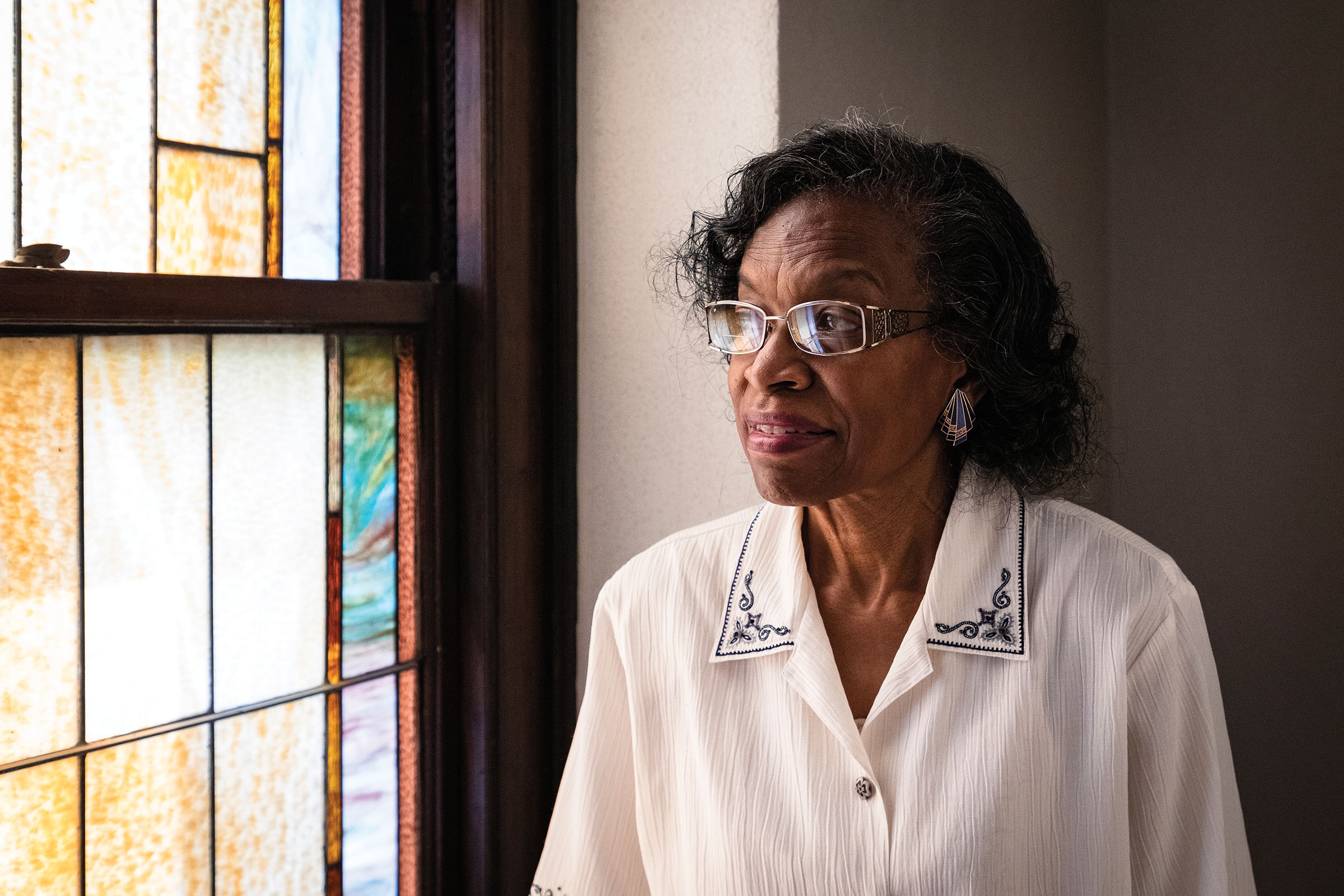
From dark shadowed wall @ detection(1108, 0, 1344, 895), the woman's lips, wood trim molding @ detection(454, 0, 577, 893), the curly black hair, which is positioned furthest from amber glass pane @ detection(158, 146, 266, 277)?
dark shadowed wall @ detection(1108, 0, 1344, 895)

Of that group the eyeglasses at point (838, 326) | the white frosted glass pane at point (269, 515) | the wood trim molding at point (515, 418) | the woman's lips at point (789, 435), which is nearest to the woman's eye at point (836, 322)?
the eyeglasses at point (838, 326)

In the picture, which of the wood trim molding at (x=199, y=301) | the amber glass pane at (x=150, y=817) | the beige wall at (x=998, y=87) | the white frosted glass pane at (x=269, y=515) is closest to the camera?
the wood trim molding at (x=199, y=301)

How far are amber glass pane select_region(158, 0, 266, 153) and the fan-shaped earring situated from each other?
1.03 m

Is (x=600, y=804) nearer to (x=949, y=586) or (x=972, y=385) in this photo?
(x=949, y=586)

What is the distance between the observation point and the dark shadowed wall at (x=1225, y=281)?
2174mm

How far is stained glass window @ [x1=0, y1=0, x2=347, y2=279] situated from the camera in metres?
1.21

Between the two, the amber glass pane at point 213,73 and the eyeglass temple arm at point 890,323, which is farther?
the amber glass pane at point 213,73

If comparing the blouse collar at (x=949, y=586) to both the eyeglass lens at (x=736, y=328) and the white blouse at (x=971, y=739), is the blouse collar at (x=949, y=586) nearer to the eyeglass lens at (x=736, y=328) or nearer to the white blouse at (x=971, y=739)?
the white blouse at (x=971, y=739)

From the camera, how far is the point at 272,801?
145 centimetres

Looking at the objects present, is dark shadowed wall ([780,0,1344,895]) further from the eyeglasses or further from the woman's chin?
the woman's chin

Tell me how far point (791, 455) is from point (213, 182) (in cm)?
87

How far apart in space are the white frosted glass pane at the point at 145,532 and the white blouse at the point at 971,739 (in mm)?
615

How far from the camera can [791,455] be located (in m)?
1.23

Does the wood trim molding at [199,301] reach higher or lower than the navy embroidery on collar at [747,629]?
higher
